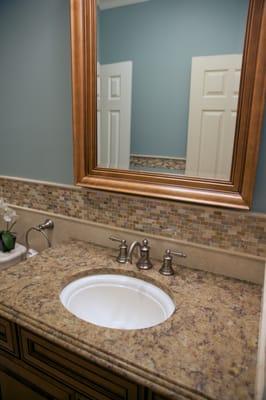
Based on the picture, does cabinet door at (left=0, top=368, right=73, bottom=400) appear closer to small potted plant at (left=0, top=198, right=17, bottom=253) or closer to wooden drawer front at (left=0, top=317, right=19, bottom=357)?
wooden drawer front at (left=0, top=317, right=19, bottom=357)

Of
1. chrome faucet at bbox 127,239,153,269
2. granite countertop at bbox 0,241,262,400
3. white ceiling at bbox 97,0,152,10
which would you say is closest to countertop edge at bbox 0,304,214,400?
granite countertop at bbox 0,241,262,400

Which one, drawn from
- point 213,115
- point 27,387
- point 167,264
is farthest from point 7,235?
point 213,115

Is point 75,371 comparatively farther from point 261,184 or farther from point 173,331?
point 261,184

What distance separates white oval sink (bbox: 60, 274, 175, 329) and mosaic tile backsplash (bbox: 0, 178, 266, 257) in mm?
241

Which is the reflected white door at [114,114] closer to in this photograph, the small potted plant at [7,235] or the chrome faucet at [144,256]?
the chrome faucet at [144,256]

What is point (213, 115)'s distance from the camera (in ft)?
3.19

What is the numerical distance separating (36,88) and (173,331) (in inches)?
47.1

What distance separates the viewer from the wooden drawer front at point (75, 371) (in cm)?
68

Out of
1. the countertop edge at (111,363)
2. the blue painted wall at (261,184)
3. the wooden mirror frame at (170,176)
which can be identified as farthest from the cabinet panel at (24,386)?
the blue painted wall at (261,184)

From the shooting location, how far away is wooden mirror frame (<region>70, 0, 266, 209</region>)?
2.82 feet

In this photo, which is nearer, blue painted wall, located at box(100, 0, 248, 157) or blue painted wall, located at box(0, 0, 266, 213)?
blue painted wall, located at box(100, 0, 248, 157)

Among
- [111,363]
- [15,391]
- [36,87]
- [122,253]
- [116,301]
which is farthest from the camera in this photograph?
[36,87]

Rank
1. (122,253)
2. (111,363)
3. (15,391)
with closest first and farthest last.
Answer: (111,363) → (15,391) → (122,253)

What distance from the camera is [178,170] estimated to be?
3.49ft
